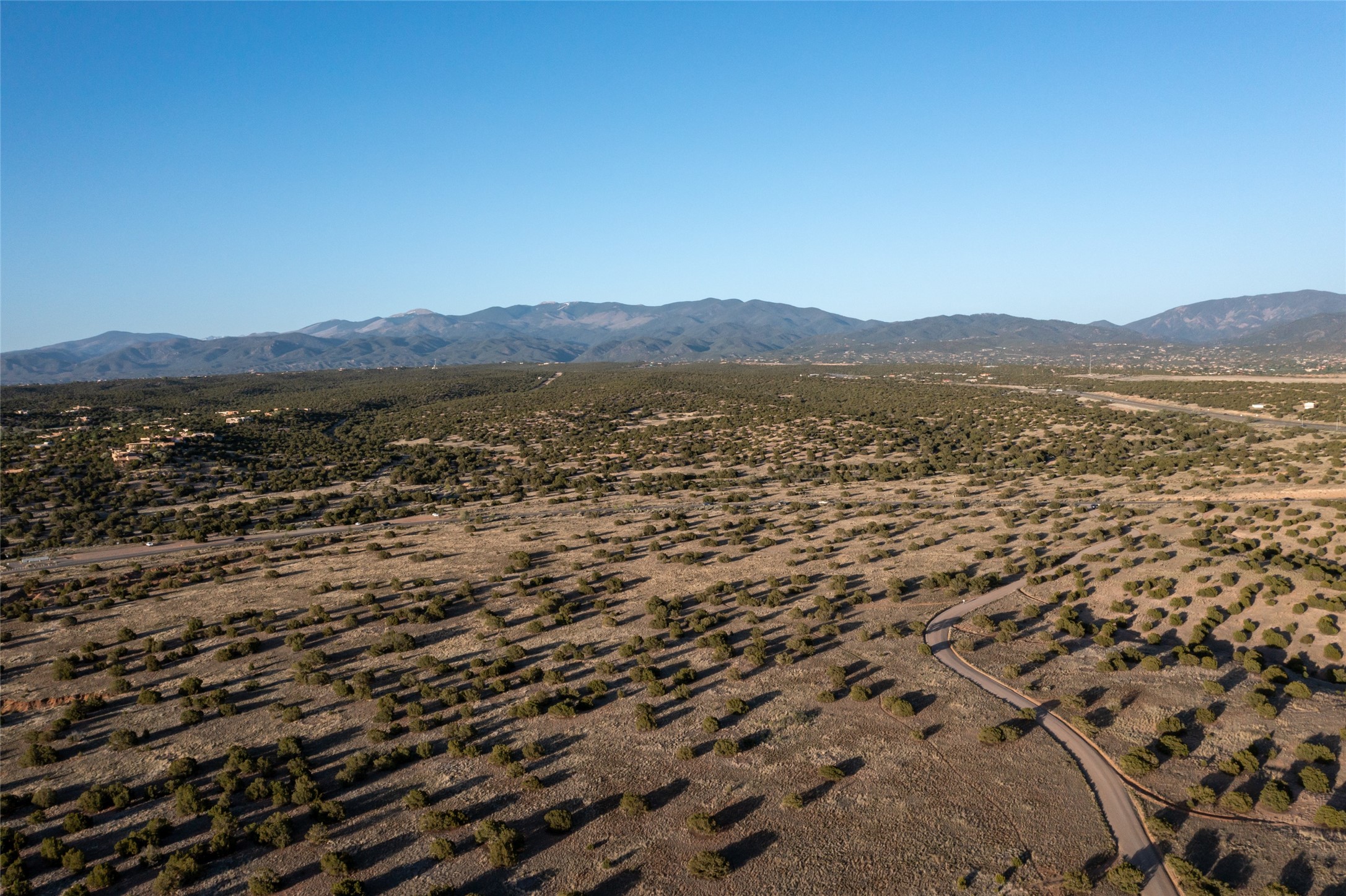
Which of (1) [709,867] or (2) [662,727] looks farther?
(2) [662,727]

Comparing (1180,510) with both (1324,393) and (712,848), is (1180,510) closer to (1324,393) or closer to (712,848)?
(712,848)

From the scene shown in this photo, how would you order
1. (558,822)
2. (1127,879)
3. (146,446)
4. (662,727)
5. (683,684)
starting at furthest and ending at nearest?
(146,446), (683,684), (662,727), (558,822), (1127,879)

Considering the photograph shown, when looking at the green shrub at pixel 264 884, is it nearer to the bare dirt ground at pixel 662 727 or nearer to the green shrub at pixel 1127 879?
the bare dirt ground at pixel 662 727

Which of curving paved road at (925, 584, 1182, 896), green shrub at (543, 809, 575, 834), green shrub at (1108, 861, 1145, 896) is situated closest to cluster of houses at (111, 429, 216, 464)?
green shrub at (543, 809, 575, 834)

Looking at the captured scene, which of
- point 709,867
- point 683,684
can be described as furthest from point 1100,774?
point 683,684

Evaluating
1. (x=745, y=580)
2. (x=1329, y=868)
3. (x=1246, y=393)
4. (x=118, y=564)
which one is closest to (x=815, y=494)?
(x=745, y=580)

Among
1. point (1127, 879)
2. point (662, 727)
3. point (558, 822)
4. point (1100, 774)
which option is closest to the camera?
point (1127, 879)

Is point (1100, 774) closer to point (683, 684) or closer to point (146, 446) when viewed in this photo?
point (683, 684)

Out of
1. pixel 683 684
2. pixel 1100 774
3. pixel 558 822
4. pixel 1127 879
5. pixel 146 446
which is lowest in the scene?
pixel 683 684

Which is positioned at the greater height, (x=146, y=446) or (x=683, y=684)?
(x=146, y=446)

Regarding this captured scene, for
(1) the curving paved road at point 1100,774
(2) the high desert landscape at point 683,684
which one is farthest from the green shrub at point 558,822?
(1) the curving paved road at point 1100,774
